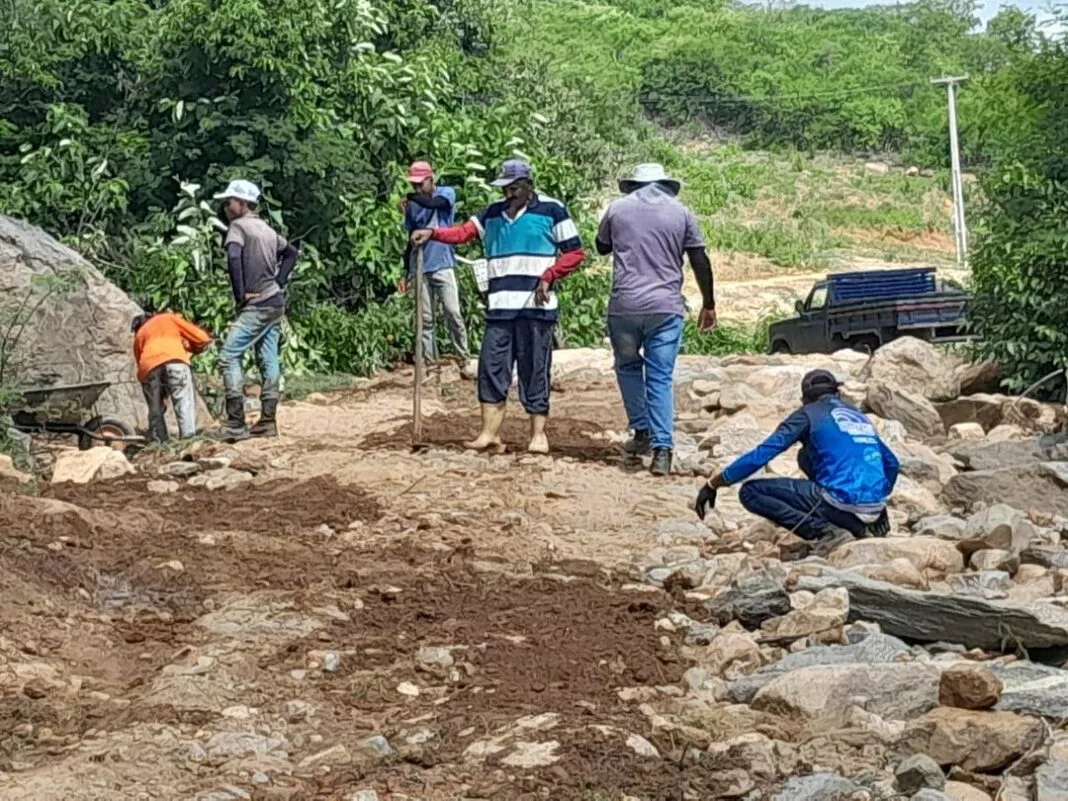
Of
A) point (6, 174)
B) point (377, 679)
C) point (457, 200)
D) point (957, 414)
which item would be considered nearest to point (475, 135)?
point (457, 200)

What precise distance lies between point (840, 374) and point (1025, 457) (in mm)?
4454

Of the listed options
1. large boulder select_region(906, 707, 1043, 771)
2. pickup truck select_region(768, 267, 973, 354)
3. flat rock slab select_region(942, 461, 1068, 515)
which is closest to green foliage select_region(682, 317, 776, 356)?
pickup truck select_region(768, 267, 973, 354)

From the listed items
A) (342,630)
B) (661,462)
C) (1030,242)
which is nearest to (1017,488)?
(661,462)

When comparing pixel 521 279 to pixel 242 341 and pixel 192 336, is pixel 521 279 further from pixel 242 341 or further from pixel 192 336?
pixel 192 336

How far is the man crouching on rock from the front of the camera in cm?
736

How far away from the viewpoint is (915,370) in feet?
46.7

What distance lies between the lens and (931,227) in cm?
4553

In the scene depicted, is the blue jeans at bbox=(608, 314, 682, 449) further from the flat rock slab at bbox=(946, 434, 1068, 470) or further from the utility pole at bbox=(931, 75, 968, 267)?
the utility pole at bbox=(931, 75, 968, 267)

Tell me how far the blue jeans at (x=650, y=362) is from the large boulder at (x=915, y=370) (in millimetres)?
4979

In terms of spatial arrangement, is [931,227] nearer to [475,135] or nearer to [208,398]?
[475,135]

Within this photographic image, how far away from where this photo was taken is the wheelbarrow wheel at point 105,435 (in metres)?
10.6

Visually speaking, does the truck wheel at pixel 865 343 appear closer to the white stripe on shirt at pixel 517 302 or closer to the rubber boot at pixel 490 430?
the rubber boot at pixel 490 430

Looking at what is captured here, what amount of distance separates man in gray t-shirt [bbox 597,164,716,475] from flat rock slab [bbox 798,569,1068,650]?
3135 mm

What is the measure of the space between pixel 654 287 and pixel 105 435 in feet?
12.4
